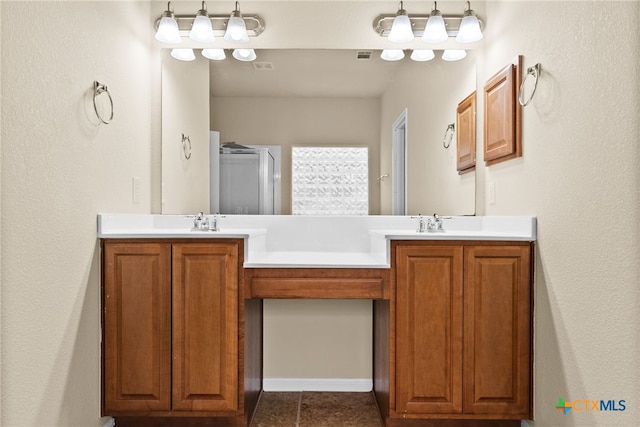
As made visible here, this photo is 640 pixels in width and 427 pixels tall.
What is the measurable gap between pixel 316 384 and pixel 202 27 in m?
2.01

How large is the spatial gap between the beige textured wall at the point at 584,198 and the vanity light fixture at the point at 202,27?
1518 millimetres

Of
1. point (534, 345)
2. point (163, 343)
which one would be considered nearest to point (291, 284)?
point (163, 343)

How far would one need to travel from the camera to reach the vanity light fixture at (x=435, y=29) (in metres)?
2.23

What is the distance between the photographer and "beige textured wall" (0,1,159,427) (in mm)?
1310

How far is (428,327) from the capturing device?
69.6 inches

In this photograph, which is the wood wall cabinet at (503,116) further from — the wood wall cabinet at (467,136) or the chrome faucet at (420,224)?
the chrome faucet at (420,224)

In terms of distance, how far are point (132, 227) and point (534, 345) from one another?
6.05 ft

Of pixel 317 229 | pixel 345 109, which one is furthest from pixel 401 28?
pixel 317 229

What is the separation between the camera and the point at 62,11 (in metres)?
1.55

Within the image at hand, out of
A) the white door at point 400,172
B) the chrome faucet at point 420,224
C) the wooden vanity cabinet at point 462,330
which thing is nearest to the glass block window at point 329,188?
the white door at point 400,172

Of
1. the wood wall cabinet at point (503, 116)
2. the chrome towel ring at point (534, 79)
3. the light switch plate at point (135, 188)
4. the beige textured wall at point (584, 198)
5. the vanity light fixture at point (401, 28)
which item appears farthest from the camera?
the vanity light fixture at point (401, 28)

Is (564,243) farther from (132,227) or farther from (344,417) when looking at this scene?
(132,227)

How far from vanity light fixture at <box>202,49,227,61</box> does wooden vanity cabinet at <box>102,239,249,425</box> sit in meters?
1.13

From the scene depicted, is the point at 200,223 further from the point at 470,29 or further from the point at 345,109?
the point at 470,29
